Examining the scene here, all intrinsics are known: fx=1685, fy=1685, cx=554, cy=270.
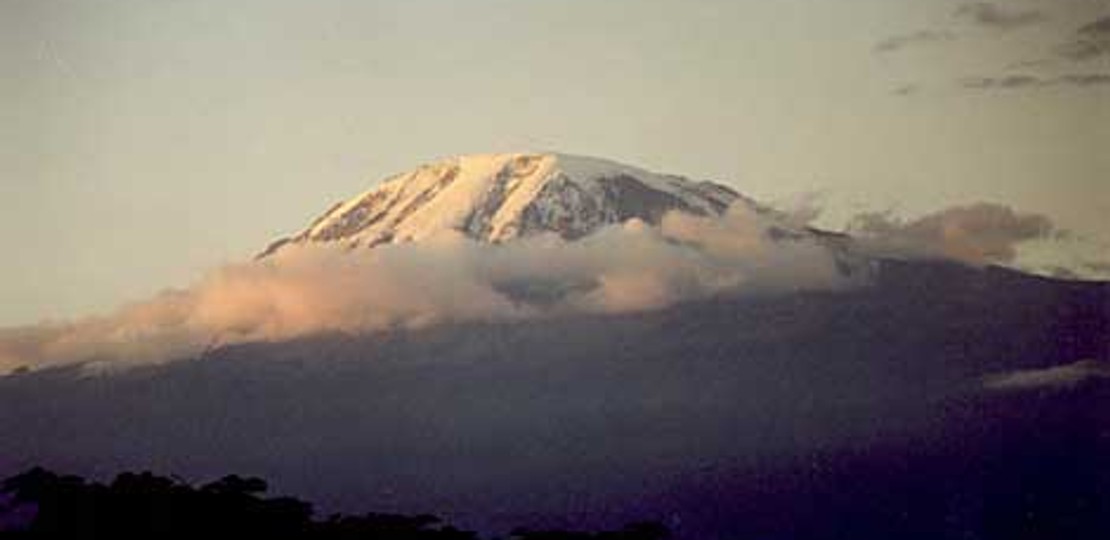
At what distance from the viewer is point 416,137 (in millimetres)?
5953

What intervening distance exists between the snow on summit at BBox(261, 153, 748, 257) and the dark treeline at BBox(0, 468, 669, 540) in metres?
1.14

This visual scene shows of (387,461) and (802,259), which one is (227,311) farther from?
(802,259)

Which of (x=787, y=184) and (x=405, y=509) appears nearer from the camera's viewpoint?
(x=405, y=509)

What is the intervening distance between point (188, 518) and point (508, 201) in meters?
1.62

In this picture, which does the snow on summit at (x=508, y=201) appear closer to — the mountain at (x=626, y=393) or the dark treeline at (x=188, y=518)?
the mountain at (x=626, y=393)

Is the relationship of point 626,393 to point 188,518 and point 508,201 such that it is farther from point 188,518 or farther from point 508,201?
point 188,518

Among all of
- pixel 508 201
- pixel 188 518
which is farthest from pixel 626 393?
pixel 188 518

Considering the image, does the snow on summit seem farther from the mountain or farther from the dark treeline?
the dark treeline

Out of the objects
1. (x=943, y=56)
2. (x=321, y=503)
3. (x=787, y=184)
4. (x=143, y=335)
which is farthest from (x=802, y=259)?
(x=143, y=335)

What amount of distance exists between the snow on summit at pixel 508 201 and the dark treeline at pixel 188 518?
114cm

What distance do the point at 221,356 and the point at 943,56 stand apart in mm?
2748

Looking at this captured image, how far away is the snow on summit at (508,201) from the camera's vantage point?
5762 millimetres

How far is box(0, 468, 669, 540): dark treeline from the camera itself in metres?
4.80

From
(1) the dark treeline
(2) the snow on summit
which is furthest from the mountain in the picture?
(1) the dark treeline
